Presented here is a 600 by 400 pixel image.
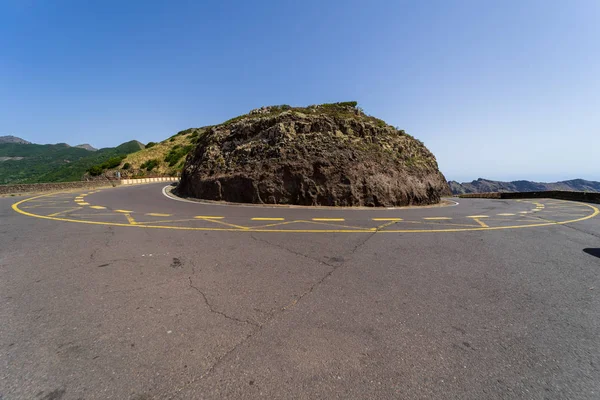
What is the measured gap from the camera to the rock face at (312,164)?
14938 mm

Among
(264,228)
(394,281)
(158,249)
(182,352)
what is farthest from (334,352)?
(264,228)

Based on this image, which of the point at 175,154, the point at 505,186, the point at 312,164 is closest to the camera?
the point at 312,164

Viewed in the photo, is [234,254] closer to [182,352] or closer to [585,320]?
[182,352]

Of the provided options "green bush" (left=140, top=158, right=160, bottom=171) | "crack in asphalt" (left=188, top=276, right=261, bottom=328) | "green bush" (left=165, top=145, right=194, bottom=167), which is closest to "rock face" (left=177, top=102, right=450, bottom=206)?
"crack in asphalt" (left=188, top=276, right=261, bottom=328)

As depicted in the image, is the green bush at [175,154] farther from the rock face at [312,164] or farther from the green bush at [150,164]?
the rock face at [312,164]

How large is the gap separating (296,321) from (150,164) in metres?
73.7

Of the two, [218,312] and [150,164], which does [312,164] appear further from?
[150,164]

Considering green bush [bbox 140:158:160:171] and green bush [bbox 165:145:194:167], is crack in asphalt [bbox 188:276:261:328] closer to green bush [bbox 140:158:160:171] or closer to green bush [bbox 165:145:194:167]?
green bush [bbox 165:145:194:167]

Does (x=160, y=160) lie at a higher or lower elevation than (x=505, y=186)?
higher

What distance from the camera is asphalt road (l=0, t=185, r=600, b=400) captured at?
203 cm

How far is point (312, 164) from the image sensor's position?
1550cm

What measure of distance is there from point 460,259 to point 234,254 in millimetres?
4583

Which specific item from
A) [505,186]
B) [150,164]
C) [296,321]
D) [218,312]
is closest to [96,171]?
[150,164]

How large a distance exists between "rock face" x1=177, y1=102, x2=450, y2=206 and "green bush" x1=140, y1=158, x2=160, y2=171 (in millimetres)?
51495
